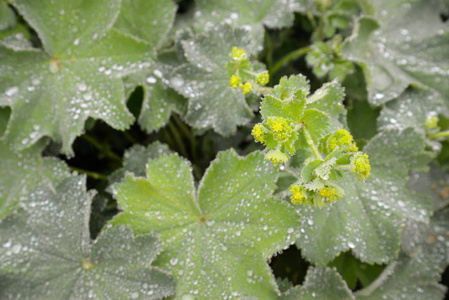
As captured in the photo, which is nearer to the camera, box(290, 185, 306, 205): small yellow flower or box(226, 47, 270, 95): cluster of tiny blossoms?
box(290, 185, 306, 205): small yellow flower

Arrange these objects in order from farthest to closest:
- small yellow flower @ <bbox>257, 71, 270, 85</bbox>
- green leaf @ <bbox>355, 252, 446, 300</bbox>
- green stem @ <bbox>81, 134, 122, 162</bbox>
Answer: green stem @ <bbox>81, 134, 122, 162</bbox>
green leaf @ <bbox>355, 252, 446, 300</bbox>
small yellow flower @ <bbox>257, 71, 270, 85</bbox>

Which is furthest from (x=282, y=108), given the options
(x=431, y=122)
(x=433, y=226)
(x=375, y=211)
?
(x=433, y=226)

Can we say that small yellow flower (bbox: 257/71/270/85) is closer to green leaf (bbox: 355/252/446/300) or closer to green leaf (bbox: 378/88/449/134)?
green leaf (bbox: 378/88/449/134)

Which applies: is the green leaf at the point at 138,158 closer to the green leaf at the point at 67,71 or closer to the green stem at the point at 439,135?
the green leaf at the point at 67,71

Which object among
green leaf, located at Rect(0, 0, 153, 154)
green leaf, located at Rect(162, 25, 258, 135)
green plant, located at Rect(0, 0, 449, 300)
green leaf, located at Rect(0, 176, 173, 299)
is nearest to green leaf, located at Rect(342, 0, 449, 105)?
green plant, located at Rect(0, 0, 449, 300)

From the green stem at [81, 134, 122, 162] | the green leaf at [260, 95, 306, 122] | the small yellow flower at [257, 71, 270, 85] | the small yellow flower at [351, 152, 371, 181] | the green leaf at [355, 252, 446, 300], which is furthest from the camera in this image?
the green stem at [81, 134, 122, 162]

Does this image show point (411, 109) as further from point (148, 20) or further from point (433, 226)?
point (148, 20)

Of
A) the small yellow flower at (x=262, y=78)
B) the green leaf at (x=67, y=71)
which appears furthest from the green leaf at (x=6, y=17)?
the small yellow flower at (x=262, y=78)
